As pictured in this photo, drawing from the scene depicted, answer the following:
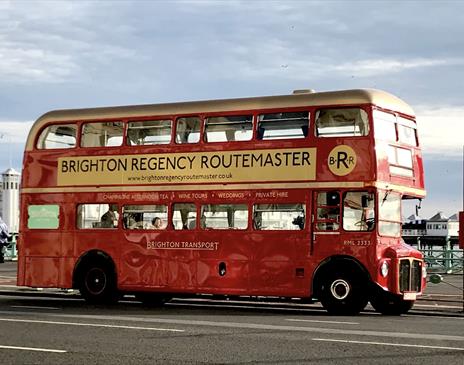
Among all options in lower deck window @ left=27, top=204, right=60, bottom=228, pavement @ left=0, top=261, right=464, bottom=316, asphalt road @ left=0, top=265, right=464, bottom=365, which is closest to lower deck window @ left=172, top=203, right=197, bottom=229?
asphalt road @ left=0, top=265, right=464, bottom=365

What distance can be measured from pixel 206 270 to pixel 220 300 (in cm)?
393

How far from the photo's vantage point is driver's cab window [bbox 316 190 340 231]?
19.0 m

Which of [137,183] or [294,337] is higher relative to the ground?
[137,183]

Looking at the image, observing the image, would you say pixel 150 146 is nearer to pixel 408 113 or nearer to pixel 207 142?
pixel 207 142

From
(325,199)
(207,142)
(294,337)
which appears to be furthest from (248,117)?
(294,337)

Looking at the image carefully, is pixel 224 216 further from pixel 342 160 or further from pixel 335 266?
pixel 342 160

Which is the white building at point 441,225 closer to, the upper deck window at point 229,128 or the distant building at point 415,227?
the distant building at point 415,227

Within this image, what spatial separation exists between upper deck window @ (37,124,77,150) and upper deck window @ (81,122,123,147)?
293 mm

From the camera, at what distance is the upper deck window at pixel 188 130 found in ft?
67.7

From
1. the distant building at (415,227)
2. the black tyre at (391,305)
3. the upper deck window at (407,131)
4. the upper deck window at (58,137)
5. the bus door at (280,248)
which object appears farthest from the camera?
the distant building at (415,227)

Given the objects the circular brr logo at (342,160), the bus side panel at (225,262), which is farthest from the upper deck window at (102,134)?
the circular brr logo at (342,160)

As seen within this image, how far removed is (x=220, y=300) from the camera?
2422 centimetres

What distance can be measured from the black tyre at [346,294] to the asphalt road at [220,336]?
30 centimetres

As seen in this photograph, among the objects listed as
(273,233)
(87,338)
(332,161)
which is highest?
(332,161)
